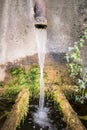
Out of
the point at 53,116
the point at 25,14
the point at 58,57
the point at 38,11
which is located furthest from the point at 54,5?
the point at 53,116

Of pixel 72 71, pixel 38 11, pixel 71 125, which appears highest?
pixel 38 11

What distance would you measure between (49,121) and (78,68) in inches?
44.2

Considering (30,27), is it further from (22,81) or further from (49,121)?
(49,121)

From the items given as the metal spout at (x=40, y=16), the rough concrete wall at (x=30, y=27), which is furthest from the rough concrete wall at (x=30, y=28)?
the metal spout at (x=40, y=16)

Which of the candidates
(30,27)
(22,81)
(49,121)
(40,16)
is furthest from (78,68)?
(40,16)

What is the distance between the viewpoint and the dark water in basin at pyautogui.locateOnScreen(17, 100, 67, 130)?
145 inches

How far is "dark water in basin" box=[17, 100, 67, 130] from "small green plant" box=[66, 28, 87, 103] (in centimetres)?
48

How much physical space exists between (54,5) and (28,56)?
831mm

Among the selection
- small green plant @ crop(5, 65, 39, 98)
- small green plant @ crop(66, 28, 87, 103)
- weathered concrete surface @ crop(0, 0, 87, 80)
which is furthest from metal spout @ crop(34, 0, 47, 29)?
small green plant @ crop(5, 65, 39, 98)

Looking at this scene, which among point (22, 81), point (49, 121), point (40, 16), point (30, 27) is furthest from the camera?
point (30, 27)

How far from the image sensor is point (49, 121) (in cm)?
386

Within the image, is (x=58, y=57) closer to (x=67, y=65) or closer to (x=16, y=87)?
(x=67, y=65)

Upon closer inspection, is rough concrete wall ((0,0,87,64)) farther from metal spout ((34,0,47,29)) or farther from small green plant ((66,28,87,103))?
metal spout ((34,0,47,29))

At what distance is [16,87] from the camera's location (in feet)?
15.1
